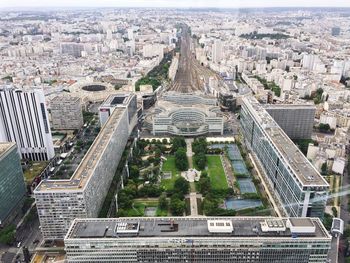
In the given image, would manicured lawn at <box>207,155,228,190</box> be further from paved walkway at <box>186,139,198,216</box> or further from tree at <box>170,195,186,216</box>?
tree at <box>170,195,186,216</box>

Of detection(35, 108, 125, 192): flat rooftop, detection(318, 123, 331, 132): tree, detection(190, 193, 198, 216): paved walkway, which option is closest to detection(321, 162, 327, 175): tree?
detection(318, 123, 331, 132): tree

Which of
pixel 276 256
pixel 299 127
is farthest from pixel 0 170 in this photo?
pixel 299 127

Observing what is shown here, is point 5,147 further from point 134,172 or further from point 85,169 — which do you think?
point 134,172

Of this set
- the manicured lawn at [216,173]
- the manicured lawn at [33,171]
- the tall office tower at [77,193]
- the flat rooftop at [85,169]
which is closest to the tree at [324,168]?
the manicured lawn at [216,173]

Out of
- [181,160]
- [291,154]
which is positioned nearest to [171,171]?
[181,160]

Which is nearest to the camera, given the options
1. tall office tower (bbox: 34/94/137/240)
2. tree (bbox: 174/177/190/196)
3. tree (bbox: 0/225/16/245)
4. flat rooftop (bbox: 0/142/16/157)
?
tall office tower (bbox: 34/94/137/240)

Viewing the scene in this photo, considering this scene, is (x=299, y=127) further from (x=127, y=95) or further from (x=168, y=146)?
(x=127, y=95)
